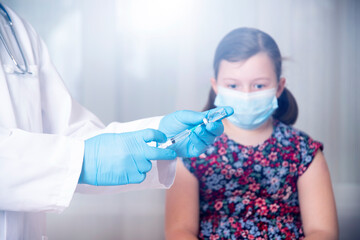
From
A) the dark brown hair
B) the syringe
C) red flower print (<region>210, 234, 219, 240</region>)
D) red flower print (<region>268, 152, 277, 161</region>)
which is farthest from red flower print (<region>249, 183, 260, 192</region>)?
the syringe

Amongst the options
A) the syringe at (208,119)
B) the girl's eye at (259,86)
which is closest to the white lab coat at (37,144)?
the syringe at (208,119)

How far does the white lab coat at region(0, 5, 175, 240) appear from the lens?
826 millimetres

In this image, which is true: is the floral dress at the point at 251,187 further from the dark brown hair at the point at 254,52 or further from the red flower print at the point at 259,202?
the dark brown hair at the point at 254,52

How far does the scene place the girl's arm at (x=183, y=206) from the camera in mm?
1368

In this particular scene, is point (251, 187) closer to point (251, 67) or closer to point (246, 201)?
point (246, 201)

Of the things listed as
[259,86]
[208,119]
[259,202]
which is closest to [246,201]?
[259,202]

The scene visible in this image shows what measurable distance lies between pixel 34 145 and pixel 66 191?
124 millimetres

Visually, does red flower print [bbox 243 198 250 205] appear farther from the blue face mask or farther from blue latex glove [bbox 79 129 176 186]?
blue latex glove [bbox 79 129 176 186]

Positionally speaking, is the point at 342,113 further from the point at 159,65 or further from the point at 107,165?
the point at 107,165

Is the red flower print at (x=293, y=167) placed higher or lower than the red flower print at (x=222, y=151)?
lower

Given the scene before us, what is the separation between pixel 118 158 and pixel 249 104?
72cm

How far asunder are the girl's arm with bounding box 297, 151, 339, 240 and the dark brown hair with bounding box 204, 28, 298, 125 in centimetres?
27

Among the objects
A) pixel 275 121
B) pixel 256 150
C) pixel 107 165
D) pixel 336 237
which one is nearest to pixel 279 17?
pixel 275 121

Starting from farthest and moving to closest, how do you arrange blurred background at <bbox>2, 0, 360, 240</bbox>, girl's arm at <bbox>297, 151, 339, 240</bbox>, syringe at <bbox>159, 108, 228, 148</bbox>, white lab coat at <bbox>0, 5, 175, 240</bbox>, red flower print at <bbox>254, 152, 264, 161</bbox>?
blurred background at <bbox>2, 0, 360, 240</bbox>, red flower print at <bbox>254, 152, 264, 161</bbox>, girl's arm at <bbox>297, 151, 339, 240</bbox>, syringe at <bbox>159, 108, 228, 148</bbox>, white lab coat at <bbox>0, 5, 175, 240</bbox>
